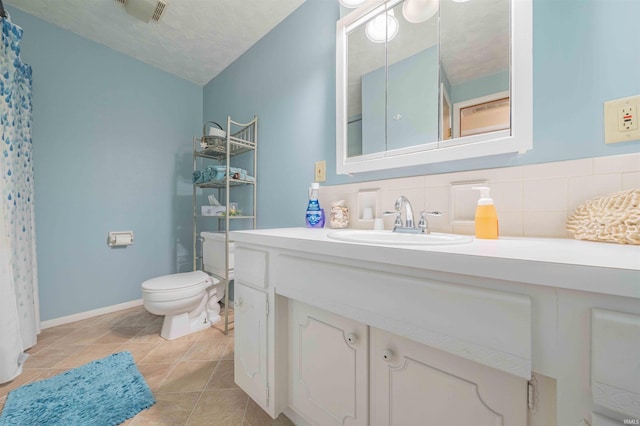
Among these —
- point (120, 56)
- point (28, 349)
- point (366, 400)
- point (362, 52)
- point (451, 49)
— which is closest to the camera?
point (366, 400)

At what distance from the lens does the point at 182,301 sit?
5.13 ft

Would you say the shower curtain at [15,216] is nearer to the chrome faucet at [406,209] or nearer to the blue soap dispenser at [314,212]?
the blue soap dispenser at [314,212]

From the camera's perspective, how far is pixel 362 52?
3.97 feet

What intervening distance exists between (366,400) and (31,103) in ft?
8.74

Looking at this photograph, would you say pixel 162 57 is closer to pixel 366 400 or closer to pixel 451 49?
pixel 451 49

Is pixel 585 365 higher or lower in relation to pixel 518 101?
lower

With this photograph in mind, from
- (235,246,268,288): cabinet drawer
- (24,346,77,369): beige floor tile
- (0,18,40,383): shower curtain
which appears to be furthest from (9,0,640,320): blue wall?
(235,246,268,288): cabinet drawer

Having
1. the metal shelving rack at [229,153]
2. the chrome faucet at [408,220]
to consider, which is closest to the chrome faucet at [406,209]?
the chrome faucet at [408,220]

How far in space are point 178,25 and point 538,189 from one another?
7.78 ft

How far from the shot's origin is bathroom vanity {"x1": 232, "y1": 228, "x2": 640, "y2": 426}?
353 millimetres

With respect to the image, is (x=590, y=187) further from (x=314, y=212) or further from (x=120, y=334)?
(x=120, y=334)

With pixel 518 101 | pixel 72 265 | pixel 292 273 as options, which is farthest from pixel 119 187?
pixel 518 101

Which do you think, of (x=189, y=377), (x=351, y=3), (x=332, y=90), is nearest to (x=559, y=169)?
(x=332, y=90)

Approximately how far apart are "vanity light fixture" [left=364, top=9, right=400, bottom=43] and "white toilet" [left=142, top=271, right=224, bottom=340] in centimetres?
185
